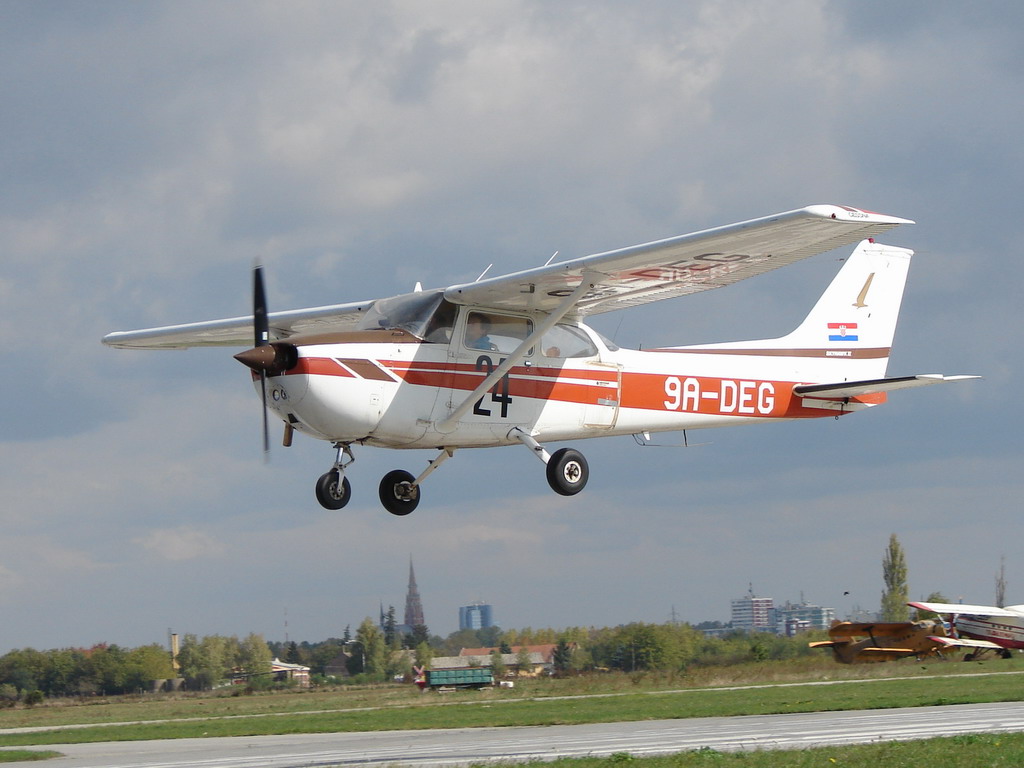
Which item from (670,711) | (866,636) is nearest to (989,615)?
(866,636)

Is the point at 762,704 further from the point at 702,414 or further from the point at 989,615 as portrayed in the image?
the point at 989,615

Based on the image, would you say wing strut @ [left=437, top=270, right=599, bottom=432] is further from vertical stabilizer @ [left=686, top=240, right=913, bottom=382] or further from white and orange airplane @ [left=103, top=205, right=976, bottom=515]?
vertical stabilizer @ [left=686, top=240, right=913, bottom=382]

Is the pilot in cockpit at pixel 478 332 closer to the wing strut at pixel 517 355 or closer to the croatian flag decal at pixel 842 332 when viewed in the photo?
the wing strut at pixel 517 355

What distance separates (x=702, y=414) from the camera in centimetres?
1956

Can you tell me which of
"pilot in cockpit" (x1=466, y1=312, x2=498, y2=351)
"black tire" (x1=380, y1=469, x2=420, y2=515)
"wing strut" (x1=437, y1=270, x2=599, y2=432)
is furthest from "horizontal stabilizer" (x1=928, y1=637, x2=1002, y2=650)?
"pilot in cockpit" (x1=466, y1=312, x2=498, y2=351)

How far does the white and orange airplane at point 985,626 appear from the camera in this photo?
48.1 meters

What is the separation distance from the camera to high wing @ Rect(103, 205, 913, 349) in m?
14.0

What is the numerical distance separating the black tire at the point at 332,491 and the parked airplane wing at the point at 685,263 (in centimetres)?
289

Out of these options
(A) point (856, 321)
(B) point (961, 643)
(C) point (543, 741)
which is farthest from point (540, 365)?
(B) point (961, 643)

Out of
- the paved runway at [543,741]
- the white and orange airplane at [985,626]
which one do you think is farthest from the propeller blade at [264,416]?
the white and orange airplane at [985,626]

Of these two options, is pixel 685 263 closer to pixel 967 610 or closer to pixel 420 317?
pixel 420 317

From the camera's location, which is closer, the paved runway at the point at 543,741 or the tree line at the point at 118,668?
the paved runway at the point at 543,741

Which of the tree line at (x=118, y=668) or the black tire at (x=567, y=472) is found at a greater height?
the black tire at (x=567, y=472)

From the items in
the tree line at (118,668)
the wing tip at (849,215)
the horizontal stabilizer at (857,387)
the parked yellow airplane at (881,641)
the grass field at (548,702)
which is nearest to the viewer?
the wing tip at (849,215)
